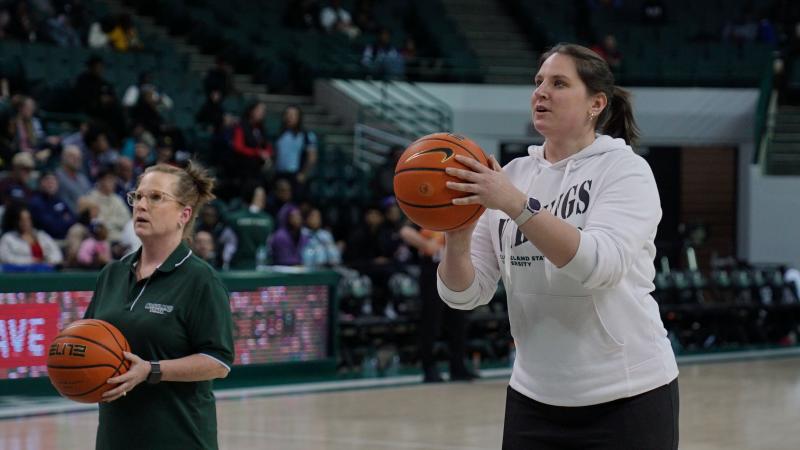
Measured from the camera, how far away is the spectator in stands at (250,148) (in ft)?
50.9

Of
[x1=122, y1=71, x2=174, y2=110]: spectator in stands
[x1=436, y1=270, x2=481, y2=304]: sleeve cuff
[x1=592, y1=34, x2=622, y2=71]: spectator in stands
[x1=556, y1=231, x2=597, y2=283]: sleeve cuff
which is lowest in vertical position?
[x1=436, y1=270, x2=481, y2=304]: sleeve cuff

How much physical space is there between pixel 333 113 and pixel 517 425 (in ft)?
57.0

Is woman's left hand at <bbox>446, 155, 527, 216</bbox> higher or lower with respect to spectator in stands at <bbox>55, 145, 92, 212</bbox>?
lower

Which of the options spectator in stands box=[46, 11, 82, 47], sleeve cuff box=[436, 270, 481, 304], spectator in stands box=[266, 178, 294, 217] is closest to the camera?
sleeve cuff box=[436, 270, 481, 304]

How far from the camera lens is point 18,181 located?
1255 centimetres

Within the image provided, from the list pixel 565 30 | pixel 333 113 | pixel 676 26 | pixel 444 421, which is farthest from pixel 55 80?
pixel 676 26

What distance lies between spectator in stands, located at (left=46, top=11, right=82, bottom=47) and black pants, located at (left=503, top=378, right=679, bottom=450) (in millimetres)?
14846

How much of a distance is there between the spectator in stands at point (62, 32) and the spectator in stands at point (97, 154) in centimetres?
370

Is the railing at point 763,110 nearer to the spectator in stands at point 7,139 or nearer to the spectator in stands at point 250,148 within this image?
the spectator in stands at point 250,148

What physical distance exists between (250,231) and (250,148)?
2.68 meters

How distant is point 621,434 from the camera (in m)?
3.44

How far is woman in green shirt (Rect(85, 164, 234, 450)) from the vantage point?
407 centimetres

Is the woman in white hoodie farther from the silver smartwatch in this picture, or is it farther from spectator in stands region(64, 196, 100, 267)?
spectator in stands region(64, 196, 100, 267)

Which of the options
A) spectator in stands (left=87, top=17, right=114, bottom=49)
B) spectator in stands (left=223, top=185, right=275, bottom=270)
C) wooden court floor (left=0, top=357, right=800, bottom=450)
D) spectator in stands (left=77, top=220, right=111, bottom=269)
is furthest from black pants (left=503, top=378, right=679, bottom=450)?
spectator in stands (left=87, top=17, right=114, bottom=49)
